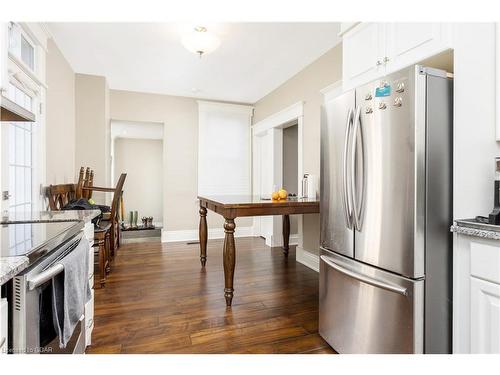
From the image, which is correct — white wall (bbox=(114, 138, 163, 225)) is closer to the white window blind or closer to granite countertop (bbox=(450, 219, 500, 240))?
the white window blind

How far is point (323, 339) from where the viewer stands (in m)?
1.90

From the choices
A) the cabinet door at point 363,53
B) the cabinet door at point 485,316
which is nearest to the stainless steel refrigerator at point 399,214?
the cabinet door at point 485,316

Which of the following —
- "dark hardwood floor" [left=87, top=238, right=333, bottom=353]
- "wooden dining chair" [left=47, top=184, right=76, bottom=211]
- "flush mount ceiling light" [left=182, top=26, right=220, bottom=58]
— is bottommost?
"dark hardwood floor" [left=87, top=238, right=333, bottom=353]

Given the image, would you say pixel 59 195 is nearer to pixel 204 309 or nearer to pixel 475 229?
pixel 204 309

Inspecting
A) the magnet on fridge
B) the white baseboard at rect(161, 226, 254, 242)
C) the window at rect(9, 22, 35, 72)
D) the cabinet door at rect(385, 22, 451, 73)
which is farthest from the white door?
the white baseboard at rect(161, 226, 254, 242)

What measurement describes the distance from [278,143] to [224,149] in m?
1.15

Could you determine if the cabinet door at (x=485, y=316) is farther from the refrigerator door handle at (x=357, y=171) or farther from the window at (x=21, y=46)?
the window at (x=21, y=46)

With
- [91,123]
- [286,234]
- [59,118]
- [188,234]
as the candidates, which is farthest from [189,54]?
[188,234]

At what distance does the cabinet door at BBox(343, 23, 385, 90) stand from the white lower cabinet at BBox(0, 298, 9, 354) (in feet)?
7.04

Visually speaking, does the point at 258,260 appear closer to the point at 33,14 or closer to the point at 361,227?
the point at 361,227

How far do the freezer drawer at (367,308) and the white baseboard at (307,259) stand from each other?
5.21 ft

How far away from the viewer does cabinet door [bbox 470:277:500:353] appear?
3.94 ft

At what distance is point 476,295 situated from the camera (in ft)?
4.20
